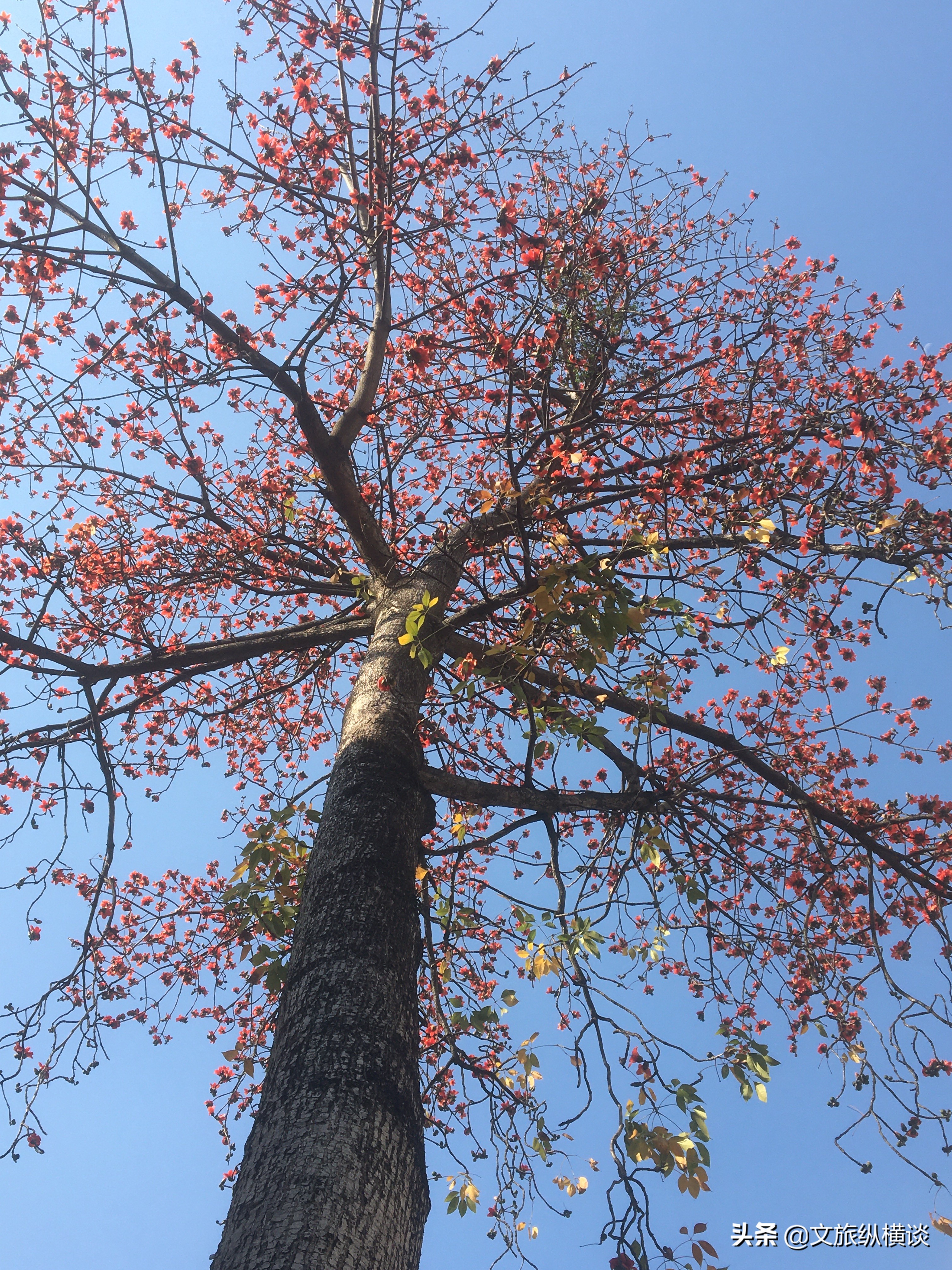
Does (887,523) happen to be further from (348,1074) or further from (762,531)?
(348,1074)

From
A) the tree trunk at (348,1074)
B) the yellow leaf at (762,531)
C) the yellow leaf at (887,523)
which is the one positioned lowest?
the tree trunk at (348,1074)

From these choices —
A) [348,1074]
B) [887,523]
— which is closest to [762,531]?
[887,523]

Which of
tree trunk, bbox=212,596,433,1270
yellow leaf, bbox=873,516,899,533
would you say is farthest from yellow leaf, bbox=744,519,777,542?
tree trunk, bbox=212,596,433,1270

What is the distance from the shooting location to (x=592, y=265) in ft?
12.9

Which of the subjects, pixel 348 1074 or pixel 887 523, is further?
pixel 887 523

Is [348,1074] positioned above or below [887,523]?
below

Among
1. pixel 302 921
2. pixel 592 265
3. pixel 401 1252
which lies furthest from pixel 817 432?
pixel 401 1252

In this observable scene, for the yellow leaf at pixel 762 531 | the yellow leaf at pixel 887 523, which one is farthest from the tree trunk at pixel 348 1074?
the yellow leaf at pixel 887 523

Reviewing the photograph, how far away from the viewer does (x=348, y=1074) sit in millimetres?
1880

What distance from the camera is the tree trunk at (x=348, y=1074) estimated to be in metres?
1.58

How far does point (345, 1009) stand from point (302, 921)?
1.42 ft

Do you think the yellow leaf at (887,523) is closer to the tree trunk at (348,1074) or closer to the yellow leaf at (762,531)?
the yellow leaf at (762,531)

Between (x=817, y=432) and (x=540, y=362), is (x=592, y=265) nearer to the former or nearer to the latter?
(x=540, y=362)

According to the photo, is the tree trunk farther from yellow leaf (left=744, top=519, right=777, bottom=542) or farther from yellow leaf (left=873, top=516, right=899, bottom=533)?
yellow leaf (left=873, top=516, right=899, bottom=533)
